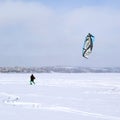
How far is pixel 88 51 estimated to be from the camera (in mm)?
9656
